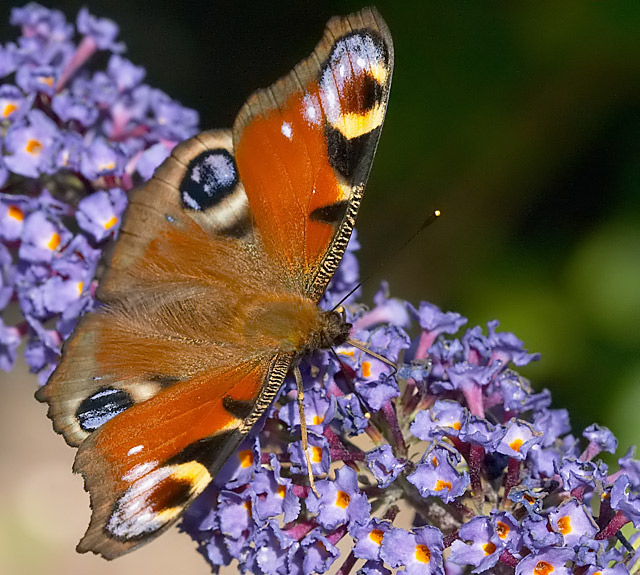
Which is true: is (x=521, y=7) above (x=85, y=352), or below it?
above

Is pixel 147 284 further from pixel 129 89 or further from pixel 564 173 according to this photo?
pixel 564 173

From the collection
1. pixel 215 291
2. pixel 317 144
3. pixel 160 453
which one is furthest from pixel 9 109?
pixel 160 453

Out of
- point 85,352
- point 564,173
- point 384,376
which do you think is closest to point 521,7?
point 564,173

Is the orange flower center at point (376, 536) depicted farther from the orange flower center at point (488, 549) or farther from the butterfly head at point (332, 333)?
the butterfly head at point (332, 333)

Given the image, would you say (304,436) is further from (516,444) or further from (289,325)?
(516,444)

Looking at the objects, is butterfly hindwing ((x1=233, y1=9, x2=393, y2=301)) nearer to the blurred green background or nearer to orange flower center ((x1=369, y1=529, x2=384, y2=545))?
orange flower center ((x1=369, y1=529, x2=384, y2=545))

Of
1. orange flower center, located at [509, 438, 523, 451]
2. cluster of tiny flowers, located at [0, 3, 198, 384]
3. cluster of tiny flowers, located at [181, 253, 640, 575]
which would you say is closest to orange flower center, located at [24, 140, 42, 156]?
cluster of tiny flowers, located at [0, 3, 198, 384]
